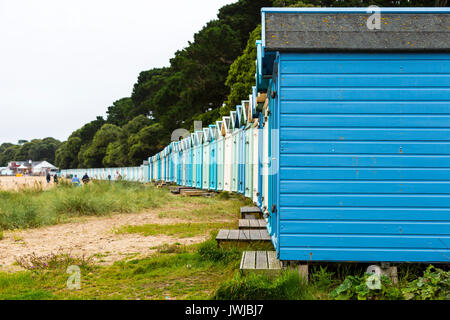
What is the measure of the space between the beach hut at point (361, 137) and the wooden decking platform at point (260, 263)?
0.67 ft

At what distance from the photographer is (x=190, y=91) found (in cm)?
3759

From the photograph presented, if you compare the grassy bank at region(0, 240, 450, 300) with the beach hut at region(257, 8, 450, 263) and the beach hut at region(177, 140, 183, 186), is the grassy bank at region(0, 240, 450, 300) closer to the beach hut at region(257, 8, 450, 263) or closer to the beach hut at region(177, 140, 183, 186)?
the beach hut at region(257, 8, 450, 263)

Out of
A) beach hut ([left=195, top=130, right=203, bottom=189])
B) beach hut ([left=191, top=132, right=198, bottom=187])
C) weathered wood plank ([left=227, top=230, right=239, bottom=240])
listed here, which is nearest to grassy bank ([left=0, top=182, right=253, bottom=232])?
beach hut ([left=195, top=130, right=203, bottom=189])

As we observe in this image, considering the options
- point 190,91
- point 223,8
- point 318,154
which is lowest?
point 318,154

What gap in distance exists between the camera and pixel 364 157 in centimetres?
462

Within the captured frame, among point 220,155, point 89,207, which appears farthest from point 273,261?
point 220,155

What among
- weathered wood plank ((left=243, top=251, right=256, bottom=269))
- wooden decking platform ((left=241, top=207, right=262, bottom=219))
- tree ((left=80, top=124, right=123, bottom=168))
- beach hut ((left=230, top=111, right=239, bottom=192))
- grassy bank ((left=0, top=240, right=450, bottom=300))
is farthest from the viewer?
tree ((left=80, top=124, right=123, bottom=168))

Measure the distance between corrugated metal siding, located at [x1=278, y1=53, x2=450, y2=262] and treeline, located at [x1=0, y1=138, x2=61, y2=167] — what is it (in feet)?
466

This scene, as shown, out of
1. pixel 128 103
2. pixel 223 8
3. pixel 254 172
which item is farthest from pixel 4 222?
pixel 128 103

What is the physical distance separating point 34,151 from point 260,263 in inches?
5766

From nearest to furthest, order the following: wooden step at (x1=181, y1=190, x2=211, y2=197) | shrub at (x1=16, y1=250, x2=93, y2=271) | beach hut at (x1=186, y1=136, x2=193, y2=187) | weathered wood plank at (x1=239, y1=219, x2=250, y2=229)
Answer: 1. shrub at (x1=16, y1=250, x2=93, y2=271)
2. weathered wood plank at (x1=239, y1=219, x2=250, y2=229)
3. wooden step at (x1=181, y1=190, x2=211, y2=197)
4. beach hut at (x1=186, y1=136, x2=193, y2=187)

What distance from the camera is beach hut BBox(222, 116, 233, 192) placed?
A: 13.7 meters
